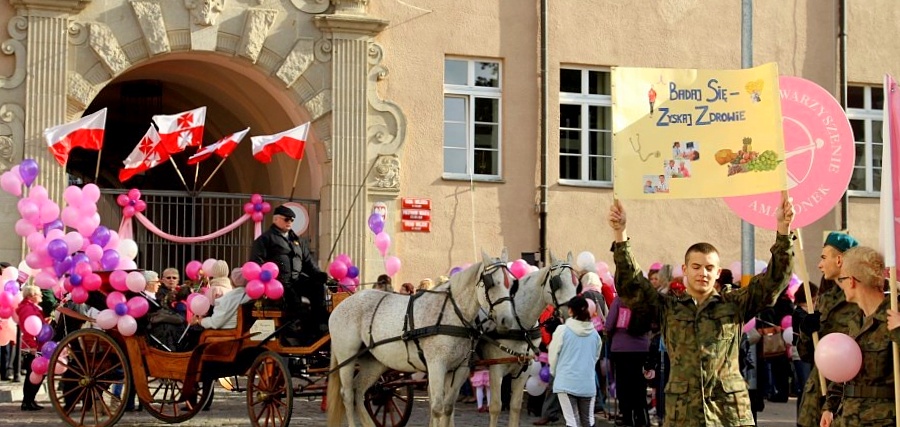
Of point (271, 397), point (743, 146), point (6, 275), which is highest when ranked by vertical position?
point (743, 146)

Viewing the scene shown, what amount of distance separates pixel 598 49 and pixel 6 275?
9946mm

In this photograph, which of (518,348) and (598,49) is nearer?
(518,348)

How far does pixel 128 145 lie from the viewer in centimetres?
2752

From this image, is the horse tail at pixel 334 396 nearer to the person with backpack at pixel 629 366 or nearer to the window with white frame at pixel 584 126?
the person with backpack at pixel 629 366

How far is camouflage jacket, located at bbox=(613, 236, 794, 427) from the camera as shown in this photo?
696 centimetres

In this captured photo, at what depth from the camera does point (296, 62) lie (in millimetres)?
19844

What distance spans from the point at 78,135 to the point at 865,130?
1284 cm

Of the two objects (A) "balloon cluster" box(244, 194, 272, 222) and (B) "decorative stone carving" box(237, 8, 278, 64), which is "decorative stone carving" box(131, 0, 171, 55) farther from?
(A) "balloon cluster" box(244, 194, 272, 222)

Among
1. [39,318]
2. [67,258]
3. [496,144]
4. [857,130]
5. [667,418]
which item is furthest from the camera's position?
[857,130]

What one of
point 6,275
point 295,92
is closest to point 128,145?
point 295,92

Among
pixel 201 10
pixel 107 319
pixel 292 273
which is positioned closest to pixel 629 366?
pixel 292 273

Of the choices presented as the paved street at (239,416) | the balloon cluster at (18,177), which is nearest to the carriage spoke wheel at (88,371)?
the paved street at (239,416)

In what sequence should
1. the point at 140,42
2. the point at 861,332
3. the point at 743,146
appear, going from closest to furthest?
the point at 861,332 < the point at 743,146 < the point at 140,42

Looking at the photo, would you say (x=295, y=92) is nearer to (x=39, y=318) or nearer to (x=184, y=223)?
(x=184, y=223)
